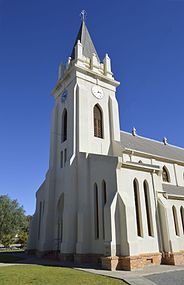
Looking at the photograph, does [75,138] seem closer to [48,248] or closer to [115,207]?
[115,207]

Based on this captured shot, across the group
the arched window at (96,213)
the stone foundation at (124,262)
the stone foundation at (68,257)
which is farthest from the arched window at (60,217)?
the stone foundation at (124,262)

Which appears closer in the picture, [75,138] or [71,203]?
[71,203]

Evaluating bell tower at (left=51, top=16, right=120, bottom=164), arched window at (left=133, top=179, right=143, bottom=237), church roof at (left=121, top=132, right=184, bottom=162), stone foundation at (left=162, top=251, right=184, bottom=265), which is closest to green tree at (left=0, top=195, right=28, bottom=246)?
bell tower at (left=51, top=16, right=120, bottom=164)

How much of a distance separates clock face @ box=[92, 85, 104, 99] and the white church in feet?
0.39

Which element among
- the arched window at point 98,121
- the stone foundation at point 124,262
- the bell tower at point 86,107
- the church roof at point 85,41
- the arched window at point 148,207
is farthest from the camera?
the church roof at point 85,41

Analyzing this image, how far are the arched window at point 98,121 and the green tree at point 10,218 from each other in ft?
90.4

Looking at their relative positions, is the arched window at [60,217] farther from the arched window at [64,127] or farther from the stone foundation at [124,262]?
the stone foundation at [124,262]

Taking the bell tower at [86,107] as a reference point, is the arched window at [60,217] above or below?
below

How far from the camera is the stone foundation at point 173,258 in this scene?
16328 millimetres

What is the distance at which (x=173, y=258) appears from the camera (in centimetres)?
1633

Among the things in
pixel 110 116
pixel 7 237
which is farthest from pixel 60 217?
pixel 7 237

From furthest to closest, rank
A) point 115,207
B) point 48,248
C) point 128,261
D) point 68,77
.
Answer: point 68,77 → point 48,248 → point 115,207 → point 128,261

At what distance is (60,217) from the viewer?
23.2m

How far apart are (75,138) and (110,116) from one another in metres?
6.21
